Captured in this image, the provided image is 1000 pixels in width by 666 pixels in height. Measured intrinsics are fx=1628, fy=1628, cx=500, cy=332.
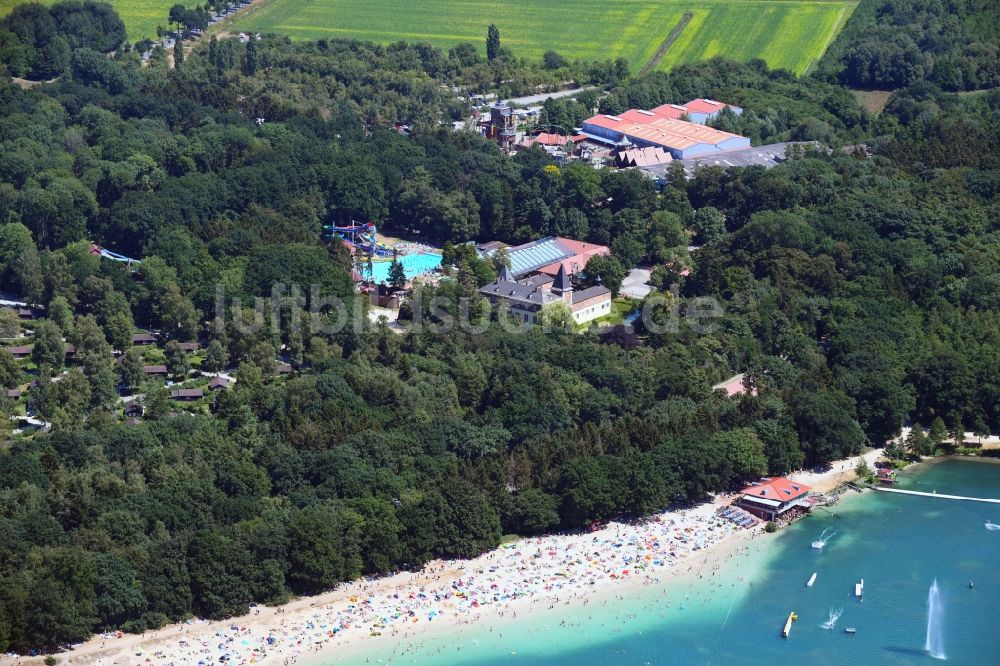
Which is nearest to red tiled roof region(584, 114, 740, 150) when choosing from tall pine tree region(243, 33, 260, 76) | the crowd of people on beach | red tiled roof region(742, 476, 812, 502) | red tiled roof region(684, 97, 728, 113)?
red tiled roof region(684, 97, 728, 113)

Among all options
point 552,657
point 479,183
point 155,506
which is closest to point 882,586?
point 552,657

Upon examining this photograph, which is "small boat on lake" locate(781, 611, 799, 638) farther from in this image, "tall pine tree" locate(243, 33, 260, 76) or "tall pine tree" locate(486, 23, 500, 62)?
"tall pine tree" locate(486, 23, 500, 62)

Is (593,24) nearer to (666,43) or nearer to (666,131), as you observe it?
(666,43)

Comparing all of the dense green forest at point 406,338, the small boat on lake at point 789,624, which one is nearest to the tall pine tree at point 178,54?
the dense green forest at point 406,338

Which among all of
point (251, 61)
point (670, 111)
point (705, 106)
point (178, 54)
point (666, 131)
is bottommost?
point (666, 131)

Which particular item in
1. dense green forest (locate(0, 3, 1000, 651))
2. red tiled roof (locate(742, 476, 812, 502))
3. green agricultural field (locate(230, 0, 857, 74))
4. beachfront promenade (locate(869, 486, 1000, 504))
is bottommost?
beachfront promenade (locate(869, 486, 1000, 504))

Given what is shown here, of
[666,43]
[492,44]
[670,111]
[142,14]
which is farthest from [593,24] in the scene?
[142,14]
